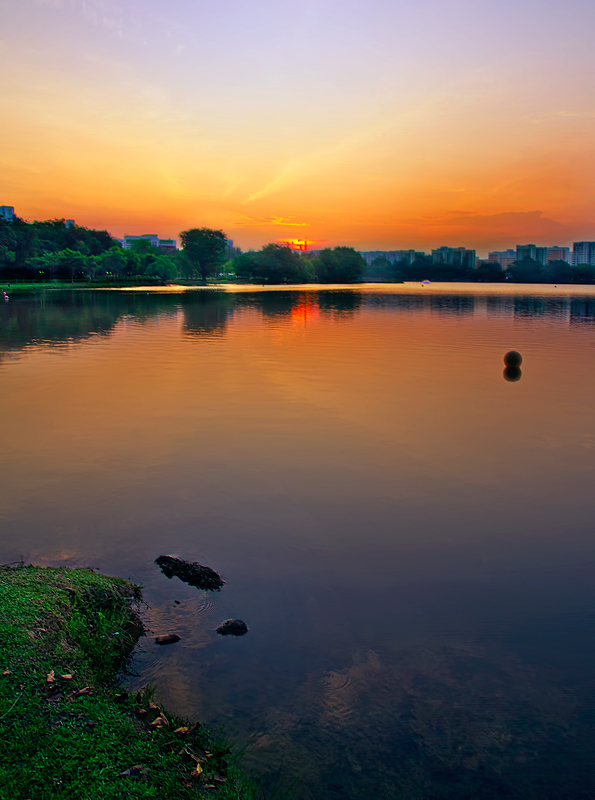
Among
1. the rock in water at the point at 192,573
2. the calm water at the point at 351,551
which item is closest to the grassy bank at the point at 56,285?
the calm water at the point at 351,551

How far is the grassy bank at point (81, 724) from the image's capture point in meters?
4.92

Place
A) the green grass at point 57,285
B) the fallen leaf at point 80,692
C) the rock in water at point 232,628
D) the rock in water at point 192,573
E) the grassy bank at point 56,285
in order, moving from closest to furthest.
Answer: the fallen leaf at point 80,692, the rock in water at point 232,628, the rock in water at point 192,573, the grassy bank at point 56,285, the green grass at point 57,285

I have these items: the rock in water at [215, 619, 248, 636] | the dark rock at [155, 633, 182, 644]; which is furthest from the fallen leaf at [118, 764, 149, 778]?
the rock in water at [215, 619, 248, 636]

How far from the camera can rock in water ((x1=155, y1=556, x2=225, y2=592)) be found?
9125 millimetres

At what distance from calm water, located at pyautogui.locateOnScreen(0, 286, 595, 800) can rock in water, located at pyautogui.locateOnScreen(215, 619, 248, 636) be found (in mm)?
123

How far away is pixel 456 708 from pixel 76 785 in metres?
4.17

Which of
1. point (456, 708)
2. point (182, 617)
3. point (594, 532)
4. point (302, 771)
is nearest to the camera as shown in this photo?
point (302, 771)

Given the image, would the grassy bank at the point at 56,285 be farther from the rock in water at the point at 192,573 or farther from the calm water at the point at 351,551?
the rock in water at the point at 192,573

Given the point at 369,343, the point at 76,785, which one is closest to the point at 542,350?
the point at 369,343

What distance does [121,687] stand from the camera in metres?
6.74

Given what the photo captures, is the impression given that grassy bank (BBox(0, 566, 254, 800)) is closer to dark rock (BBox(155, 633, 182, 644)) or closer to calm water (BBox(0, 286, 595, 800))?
dark rock (BBox(155, 633, 182, 644))

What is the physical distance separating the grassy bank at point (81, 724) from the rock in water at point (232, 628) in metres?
1.15

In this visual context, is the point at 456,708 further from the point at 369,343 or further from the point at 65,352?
the point at 369,343

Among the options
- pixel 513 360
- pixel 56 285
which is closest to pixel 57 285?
pixel 56 285
